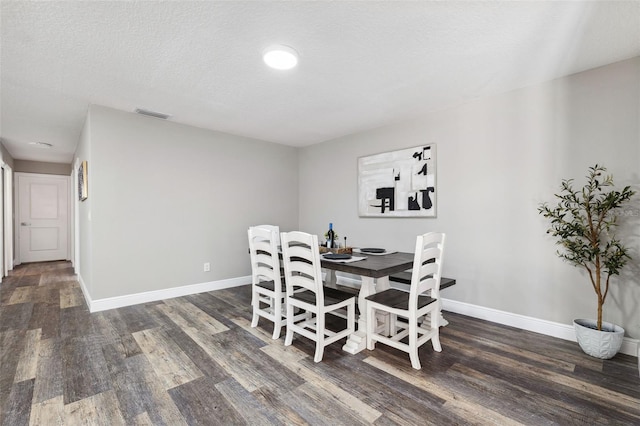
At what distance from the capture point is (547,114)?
270 centimetres

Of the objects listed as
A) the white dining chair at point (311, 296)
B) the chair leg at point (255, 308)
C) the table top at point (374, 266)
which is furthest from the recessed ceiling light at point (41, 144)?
the table top at point (374, 266)

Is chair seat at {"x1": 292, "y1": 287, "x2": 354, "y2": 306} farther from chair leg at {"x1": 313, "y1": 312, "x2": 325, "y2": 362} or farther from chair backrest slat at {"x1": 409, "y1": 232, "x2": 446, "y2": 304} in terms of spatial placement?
chair backrest slat at {"x1": 409, "y1": 232, "x2": 446, "y2": 304}

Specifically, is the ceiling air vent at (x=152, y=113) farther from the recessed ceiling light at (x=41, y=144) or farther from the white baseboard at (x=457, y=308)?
the recessed ceiling light at (x=41, y=144)

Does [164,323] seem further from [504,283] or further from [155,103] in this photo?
[504,283]

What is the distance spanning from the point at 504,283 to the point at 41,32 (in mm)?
4269

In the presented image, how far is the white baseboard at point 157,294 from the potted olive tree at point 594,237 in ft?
12.9

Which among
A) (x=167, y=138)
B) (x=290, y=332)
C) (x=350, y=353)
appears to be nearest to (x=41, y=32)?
(x=167, y=138)

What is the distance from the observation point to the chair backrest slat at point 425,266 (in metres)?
2.13

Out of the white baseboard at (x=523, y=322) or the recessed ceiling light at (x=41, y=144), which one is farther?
A: the recessed ceiling light at (x=41, y=144)

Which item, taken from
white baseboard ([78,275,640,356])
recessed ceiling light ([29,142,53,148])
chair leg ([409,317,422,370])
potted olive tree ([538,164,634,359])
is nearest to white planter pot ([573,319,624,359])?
potted olive tree ([538,164,634,359])

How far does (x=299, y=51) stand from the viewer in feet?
7.22

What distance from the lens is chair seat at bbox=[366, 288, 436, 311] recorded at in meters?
2.24

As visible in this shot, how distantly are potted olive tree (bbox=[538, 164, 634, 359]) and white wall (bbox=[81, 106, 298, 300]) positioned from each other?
3.80 metres

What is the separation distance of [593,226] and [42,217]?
31.1 feet
